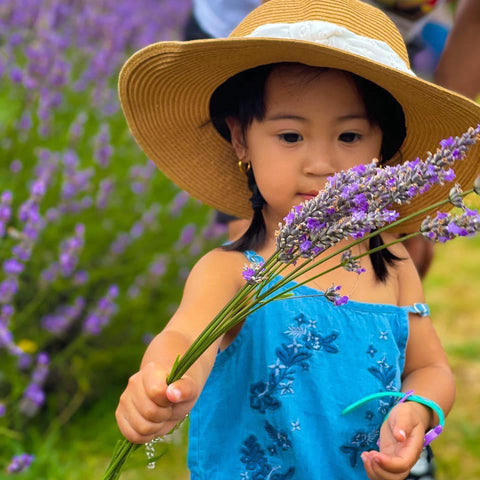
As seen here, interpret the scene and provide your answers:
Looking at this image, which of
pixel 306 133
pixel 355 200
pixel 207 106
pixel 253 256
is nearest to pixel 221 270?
pixel 253 256

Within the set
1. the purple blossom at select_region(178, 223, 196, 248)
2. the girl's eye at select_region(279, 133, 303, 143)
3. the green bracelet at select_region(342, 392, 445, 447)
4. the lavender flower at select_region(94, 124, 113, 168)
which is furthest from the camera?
the purple blossom at select_region(178, 223, 196, 248)

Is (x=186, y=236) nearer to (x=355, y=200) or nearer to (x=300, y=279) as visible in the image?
(x=300, y=279)

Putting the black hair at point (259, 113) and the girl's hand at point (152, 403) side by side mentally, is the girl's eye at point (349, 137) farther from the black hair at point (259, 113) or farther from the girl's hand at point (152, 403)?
the girl's hand at point (152, 403)

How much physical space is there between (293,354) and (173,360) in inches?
14.5

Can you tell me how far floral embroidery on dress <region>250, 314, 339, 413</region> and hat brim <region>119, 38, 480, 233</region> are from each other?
16.8 inches

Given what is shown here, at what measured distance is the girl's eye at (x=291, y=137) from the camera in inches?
70.8

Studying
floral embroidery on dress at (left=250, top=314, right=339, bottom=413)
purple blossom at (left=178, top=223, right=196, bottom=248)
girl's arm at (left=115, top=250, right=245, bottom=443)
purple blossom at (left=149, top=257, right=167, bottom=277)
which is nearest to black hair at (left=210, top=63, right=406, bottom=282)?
girl's arm at (left=115, top=250, right=245, bottom=443)

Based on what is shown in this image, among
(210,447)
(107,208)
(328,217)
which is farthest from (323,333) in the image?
(107,208)

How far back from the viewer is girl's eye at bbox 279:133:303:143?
70.8 inches

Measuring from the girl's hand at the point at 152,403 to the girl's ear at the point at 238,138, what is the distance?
702 millimetres

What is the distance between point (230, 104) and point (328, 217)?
0.78 metres

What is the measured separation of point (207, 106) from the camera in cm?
202

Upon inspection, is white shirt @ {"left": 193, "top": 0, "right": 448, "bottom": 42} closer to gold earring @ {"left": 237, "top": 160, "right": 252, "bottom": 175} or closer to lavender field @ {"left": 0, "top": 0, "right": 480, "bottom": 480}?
lavender field @ {"left": 0, "top": 0, "right": 480, "bottom": 480}

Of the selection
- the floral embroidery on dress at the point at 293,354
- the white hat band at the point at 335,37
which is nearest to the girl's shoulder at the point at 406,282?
the floral embroidery on dress at the point at 293,354
